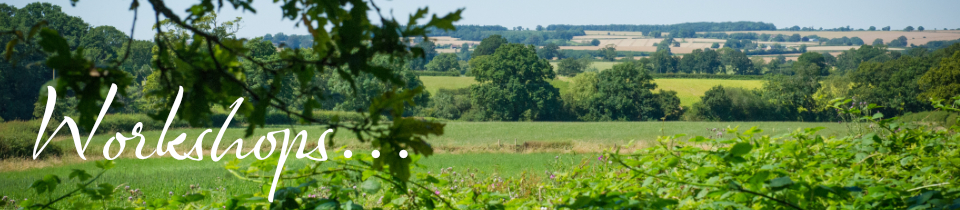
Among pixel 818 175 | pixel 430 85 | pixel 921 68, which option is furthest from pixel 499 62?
pixel 818 175

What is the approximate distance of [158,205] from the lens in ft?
7.59

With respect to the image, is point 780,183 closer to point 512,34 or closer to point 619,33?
point 512,34

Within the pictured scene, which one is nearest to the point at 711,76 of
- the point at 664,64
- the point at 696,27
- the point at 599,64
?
the point at 664,64

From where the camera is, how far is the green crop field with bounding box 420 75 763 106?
69.9 meters

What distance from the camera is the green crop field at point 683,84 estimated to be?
6988 centimetres

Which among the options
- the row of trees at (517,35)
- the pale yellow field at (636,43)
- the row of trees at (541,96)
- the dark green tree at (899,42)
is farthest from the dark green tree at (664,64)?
the dark green tree at (899,42)

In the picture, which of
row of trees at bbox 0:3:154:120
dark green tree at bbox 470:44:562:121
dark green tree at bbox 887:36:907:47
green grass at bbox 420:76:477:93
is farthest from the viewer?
dark green tree at bbox 887:36:907:47

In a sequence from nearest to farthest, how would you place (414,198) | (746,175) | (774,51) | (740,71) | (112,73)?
(112,73) → (746,175) → (414,198) → (740,71) → (774,51)

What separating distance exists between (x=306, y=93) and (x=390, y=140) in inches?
8.8

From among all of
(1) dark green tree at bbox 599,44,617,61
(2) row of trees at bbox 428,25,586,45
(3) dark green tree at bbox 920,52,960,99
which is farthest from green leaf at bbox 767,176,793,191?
(2) row of trees at bbox 428,25,586,45

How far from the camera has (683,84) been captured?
247 ft

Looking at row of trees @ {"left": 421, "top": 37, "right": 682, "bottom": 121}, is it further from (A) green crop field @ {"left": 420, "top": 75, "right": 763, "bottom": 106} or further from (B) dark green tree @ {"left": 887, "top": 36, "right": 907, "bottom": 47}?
(B) dark green tree @ {"left": 887, "top": 36, "right": 907, "bottom": 47}

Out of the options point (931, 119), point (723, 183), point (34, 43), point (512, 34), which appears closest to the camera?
point (723, 183)

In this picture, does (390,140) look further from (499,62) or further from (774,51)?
(774,51)
